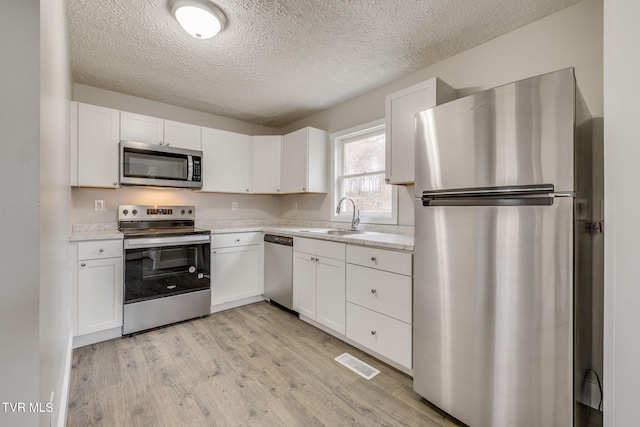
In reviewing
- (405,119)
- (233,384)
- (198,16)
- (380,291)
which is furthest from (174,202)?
(405,119)

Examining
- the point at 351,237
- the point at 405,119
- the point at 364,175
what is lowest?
the point at 351,237

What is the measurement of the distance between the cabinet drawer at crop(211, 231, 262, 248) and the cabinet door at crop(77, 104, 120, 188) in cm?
110

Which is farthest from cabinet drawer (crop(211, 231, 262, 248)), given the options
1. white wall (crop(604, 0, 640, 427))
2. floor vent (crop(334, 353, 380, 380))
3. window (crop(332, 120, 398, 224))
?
white wall (crop(604, 0, 640, 427))

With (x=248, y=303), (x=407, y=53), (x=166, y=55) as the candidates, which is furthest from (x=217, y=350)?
(x=407, y=53)

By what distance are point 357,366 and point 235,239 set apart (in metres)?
1.89

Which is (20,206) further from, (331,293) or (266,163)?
(266,163)

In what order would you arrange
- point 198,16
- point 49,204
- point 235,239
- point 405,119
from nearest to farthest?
1. point 49,204
2. point 198,16
3. point 405,119
4. point 235,239

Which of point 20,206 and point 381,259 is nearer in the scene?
point 20,206

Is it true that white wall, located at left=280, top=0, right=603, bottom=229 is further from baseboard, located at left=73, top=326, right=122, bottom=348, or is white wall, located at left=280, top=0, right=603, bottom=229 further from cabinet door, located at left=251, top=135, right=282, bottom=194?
baseboard, located at left=73, top=326, right=122, bottom=348

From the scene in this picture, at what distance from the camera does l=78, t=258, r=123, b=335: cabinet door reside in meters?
2.30

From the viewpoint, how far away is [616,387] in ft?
3.41

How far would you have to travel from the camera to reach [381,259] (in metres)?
2.02

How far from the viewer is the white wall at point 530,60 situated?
5.42 ft

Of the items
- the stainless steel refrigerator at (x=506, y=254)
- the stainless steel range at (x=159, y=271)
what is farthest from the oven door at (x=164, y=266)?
the stainless steel refrigerator at (x=506, y=254)
